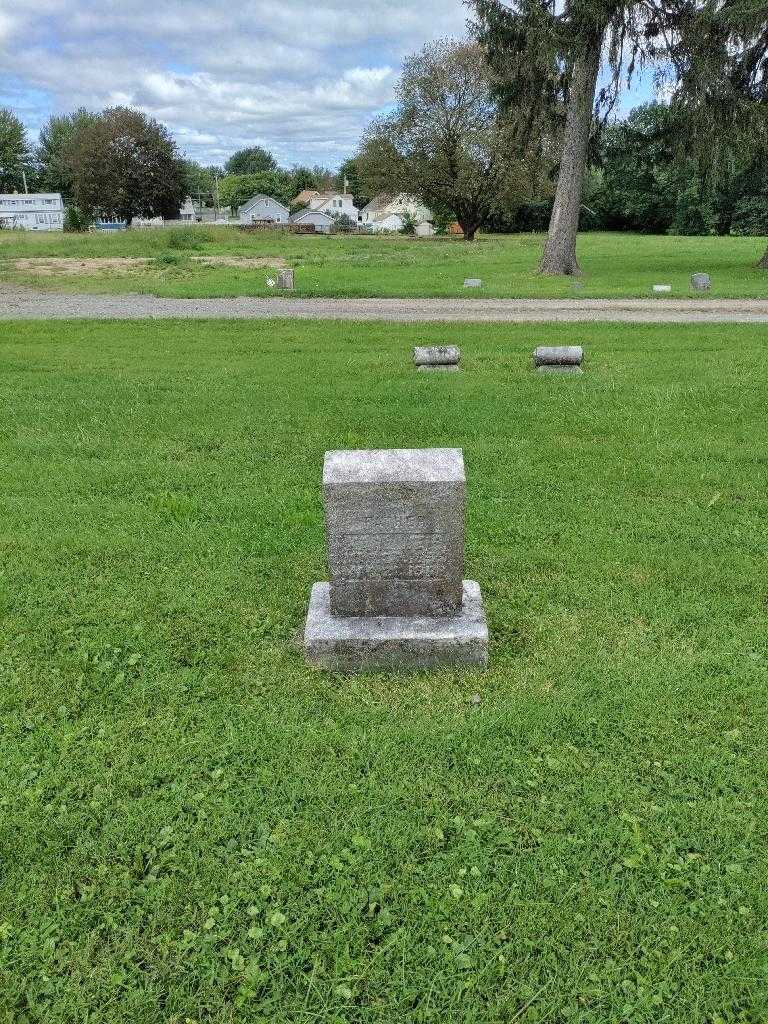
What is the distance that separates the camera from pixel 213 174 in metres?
133

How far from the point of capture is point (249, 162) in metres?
150

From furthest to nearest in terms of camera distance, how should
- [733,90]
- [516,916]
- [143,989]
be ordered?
[733,90]
[516,916]
[143,989]

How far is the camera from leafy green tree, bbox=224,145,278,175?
149 metres

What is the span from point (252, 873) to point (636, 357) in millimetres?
9717

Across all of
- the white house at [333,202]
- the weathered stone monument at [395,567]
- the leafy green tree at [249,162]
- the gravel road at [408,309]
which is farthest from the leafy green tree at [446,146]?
the leafy green tree at [249,162]

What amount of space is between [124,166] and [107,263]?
33658 mm

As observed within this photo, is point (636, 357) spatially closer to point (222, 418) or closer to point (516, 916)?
point (222, 418)

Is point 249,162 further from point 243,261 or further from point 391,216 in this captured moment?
point 243,261

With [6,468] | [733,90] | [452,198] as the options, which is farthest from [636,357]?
[452,198]

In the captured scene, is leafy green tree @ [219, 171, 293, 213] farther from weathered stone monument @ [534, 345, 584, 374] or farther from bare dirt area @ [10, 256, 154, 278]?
weathered stone monument @ [534, 345, 584, 374]

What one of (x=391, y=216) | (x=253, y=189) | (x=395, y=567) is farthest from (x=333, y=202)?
(x=395, y=567)

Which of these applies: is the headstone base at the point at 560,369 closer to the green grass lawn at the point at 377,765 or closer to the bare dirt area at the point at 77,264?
the green grass lawn at the point at 377,765

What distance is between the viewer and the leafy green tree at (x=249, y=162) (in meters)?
149

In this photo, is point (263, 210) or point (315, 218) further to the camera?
point (263, 210)
